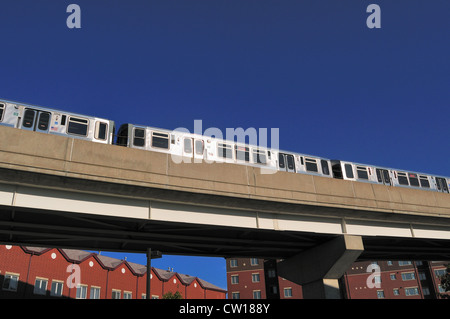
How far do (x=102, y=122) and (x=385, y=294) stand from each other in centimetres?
7224

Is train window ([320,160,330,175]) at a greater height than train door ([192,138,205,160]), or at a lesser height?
greater

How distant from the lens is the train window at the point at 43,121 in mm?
20281

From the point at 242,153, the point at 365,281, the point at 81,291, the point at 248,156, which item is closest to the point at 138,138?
the point at 242,153

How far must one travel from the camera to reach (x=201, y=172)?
18.4m

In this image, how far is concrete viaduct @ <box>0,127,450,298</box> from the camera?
51.2 ft

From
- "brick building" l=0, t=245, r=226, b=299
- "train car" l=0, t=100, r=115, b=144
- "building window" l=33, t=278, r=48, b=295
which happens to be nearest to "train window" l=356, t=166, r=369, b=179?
"train car" l=0, t=100, r=115, b=144

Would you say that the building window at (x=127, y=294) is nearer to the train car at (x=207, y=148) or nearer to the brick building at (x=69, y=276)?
the brick building at (x=69, y=276)

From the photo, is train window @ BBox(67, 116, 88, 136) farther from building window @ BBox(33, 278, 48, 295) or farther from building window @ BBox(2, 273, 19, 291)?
building window @ BBox(33, 278, 48, 295)

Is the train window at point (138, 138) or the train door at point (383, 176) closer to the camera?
the train window at point (138, 138)

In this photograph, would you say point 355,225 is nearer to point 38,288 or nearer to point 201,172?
point 201,172

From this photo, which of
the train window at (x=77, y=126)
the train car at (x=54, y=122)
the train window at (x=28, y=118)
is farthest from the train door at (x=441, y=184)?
the train window at (x=28, y=118)

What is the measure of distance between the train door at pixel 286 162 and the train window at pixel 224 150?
12.8ft

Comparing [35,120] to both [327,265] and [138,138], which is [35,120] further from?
[327,265]
